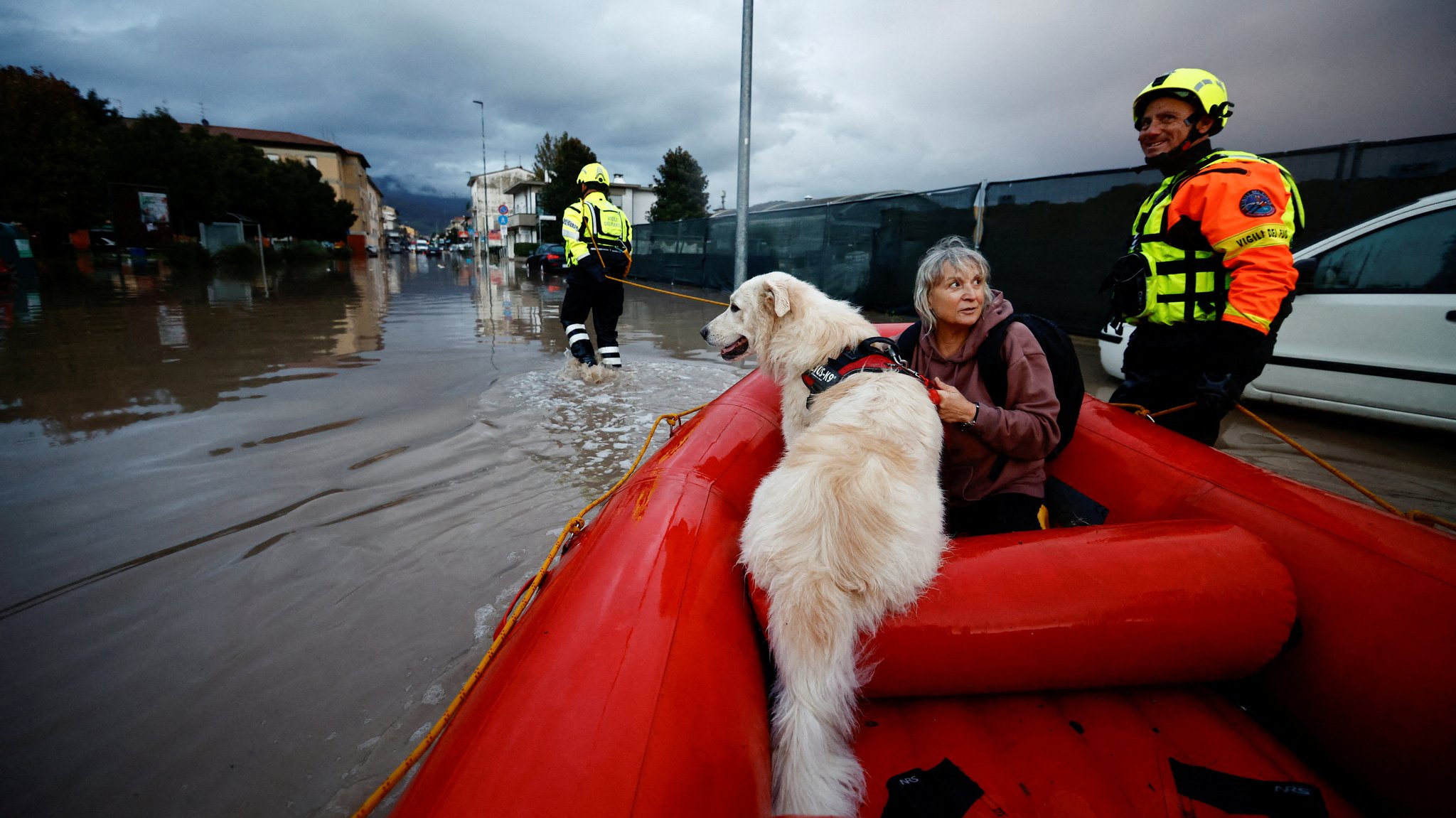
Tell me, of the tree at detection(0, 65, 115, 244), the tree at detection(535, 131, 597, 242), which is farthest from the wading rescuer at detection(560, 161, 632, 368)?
the tree at detection(535, 131, 597, 242)

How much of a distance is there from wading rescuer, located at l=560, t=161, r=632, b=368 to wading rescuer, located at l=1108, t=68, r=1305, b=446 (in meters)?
5.56

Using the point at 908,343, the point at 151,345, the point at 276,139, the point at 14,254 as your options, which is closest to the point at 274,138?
the point at 276,139

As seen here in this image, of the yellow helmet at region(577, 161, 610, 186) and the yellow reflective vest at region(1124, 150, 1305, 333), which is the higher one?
the yellow helmet at region(577, 161, 610, 186)

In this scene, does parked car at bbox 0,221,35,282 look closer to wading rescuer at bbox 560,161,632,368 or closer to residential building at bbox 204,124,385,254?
wading rescuer at bbox 560,161,632,368

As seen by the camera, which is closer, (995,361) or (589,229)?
(995,361)

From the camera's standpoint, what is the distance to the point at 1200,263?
239 centimetres

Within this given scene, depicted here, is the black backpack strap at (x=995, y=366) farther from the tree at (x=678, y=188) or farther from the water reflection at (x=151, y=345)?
the tree at (x=678, y=188)

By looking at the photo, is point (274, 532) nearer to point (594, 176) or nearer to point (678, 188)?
point (594, 176)

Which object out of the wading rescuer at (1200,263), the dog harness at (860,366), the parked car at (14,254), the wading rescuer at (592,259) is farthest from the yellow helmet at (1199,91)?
the parked car at (14,254)

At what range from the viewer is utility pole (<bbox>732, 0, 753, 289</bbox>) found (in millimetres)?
9000

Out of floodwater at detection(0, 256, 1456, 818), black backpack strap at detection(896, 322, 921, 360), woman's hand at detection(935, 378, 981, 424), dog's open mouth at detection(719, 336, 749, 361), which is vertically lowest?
floodwater at detection(0, 256, 1456, 818)

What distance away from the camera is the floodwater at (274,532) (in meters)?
1.87

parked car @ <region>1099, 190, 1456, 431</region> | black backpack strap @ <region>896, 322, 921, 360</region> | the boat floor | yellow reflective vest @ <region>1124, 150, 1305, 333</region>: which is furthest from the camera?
parked car @ <region>1099, 190, 1456, 431</region>

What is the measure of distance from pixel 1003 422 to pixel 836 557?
1.07 metres
